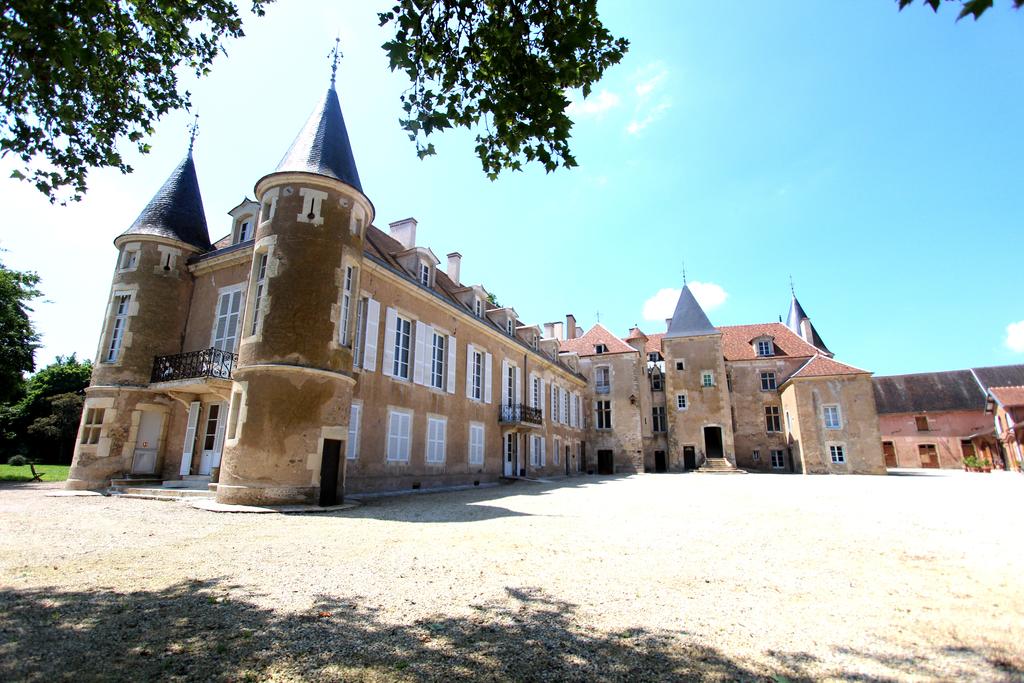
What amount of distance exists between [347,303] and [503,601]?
9509 mm

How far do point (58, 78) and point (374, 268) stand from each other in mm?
8591

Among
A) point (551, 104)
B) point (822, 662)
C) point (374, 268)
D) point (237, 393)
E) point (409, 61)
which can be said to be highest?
point (374, 268)

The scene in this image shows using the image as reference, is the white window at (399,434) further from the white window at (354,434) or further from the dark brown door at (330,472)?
the dark brown door at (330,472)

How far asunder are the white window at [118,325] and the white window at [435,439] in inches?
345

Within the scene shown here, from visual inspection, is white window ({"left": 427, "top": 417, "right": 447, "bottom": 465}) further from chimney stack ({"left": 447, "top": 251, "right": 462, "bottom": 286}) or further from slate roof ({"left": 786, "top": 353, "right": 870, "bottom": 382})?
slate roof ({"left": 786, "top": 353, "right": 870, "bottom": 382})

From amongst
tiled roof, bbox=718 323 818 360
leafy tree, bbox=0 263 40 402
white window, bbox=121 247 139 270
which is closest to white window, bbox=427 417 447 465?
white window, bbox=121 247 139 270

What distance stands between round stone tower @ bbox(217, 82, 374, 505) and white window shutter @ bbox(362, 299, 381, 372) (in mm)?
1532

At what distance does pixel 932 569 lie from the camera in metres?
5.13

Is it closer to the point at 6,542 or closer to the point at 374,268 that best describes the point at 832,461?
the point at 374,268

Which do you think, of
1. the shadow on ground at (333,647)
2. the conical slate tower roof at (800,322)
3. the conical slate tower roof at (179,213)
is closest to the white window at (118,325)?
the conical slate tower roof at (179,213)

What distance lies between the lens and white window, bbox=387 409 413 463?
551 inches

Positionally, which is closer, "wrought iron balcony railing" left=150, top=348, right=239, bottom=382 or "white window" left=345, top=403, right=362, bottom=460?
"wrought iron balcony railing" left=150, top=348, right=239, bottom=382

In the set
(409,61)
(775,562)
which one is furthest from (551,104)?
(775,562)

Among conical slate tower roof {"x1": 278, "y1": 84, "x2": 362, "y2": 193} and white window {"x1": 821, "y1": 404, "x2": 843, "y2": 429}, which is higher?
conical slate tower roof {"x1": 278, "y1": 84, "x2": 362, "y2": 193}
